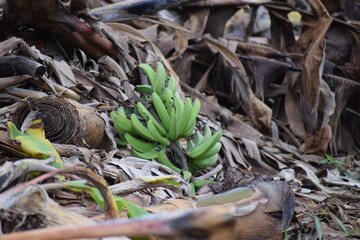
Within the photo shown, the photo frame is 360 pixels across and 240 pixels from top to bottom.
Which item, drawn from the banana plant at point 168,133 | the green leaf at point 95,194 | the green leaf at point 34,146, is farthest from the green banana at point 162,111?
the green leaf at point 95,194

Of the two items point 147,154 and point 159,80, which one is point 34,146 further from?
point 159,80

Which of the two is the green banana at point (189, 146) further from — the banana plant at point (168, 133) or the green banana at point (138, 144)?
the green banana at point (138, 144)

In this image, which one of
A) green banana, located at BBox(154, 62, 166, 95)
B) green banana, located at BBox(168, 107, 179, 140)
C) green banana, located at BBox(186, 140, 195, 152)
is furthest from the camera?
green banana, located at BBox(154, 62, 166, 95)

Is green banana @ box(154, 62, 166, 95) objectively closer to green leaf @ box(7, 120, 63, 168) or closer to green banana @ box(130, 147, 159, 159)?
green banana @ box(130, 147, 159, 159)

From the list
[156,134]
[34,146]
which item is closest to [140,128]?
[156,134]

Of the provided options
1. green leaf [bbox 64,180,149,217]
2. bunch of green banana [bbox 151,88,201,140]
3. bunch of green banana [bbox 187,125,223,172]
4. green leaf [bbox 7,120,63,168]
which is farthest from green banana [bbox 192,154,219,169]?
green leaf [bbox 64,180,149,217]
